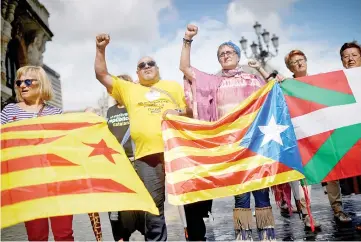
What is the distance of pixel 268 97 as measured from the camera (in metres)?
3.72

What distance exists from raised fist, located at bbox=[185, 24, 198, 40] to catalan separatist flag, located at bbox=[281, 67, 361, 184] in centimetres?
113

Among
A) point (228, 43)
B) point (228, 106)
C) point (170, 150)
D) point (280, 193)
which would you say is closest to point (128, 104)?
point (170, 150)

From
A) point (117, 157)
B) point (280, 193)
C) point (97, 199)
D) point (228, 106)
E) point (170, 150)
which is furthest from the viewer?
point (280, 193)

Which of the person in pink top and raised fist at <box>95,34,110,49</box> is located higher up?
raised fist at <box>95,34,110,49</box>

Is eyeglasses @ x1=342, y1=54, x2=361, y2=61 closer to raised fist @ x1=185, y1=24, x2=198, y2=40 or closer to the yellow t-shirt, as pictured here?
raised fist @ x1=185, y1=24, x2=198, y2=40

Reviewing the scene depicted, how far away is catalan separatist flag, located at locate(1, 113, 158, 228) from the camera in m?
2.66

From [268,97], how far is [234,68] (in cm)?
48

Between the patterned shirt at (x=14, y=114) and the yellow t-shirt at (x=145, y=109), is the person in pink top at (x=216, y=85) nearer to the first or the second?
the yellow t-shirt at (x=145, y=109)

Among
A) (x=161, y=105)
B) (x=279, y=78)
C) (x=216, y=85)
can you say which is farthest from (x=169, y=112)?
(x=279, y=78)

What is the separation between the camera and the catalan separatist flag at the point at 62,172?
2.66 meters

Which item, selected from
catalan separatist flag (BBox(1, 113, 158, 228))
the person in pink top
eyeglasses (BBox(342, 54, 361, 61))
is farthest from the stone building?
eyeglasses (BBox(342, 54, 361, 61))

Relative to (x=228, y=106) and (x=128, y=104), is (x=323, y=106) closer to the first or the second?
(x=228, y=106)

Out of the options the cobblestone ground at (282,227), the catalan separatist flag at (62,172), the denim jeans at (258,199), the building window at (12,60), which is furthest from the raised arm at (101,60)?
the building window at (12,60)

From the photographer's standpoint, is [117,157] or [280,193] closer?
[117,157]
